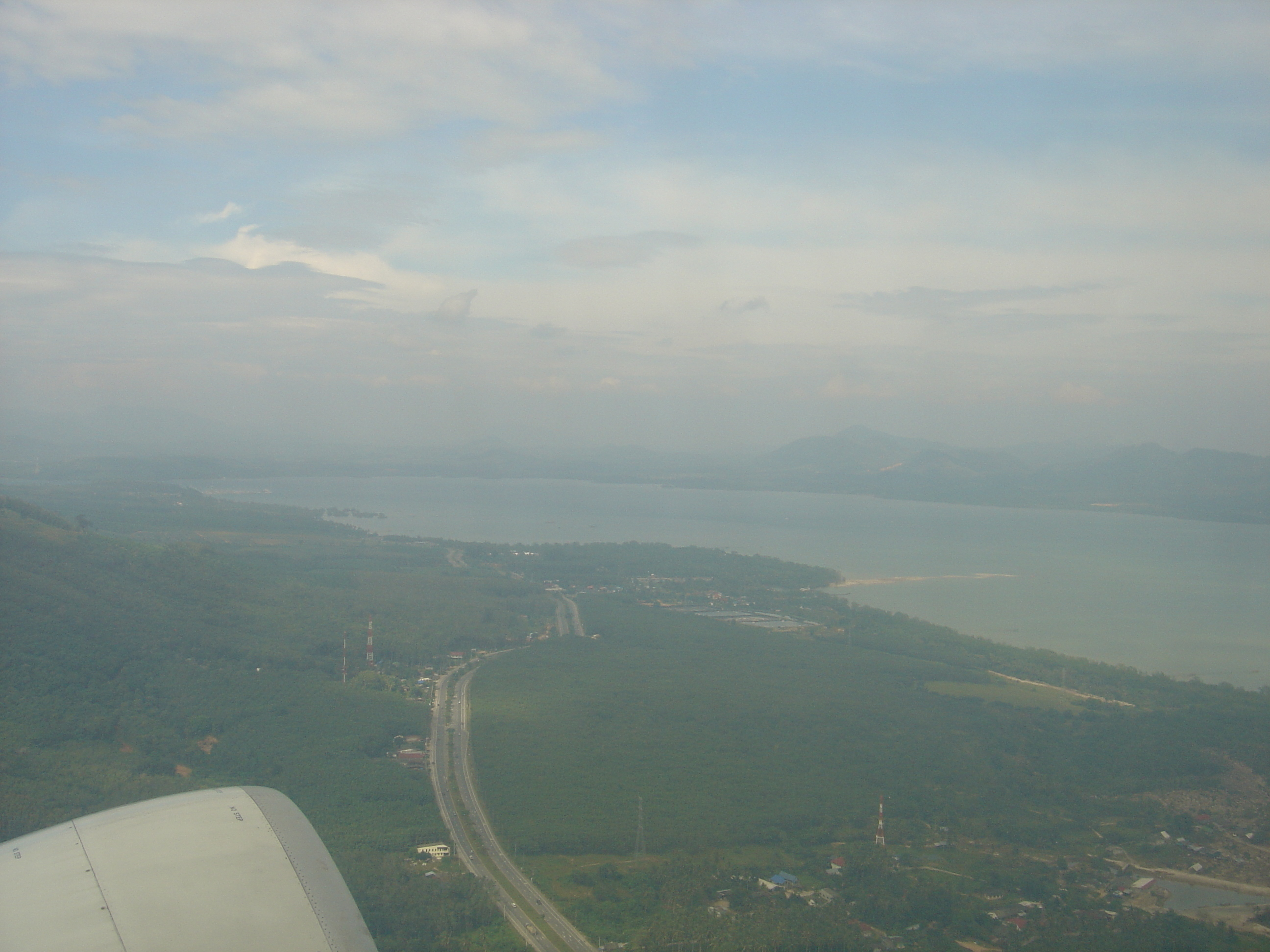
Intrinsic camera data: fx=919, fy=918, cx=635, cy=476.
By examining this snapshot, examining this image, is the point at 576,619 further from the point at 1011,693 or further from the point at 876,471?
the point at 876,471

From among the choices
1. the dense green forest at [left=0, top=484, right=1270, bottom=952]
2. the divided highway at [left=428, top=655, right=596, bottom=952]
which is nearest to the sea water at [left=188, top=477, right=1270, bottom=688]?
the dense green forest at [left=0, top=484, right=1270, bottom=952]

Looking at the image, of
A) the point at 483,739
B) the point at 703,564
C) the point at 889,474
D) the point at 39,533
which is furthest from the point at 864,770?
the point at 889,474

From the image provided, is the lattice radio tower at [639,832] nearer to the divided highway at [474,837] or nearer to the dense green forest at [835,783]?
the dense green forest at [835,783]

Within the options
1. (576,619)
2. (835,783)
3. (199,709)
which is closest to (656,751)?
(835,783)

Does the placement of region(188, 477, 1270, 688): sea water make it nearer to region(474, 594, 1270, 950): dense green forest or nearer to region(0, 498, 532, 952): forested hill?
region(474, 594, 1270, 950): dense green forest

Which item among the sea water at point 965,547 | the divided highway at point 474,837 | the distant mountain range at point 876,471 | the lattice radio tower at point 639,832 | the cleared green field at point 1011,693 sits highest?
the distant mountain range at point 876,471

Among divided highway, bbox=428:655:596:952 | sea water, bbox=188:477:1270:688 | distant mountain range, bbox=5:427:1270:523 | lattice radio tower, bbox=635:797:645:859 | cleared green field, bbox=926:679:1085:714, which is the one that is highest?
distant mountain range, bbox=5:427:1270:523

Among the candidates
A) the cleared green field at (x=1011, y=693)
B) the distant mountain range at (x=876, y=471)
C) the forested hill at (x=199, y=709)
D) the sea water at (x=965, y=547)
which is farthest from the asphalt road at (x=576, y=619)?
the distant mountain range at (x=876, y=471)
